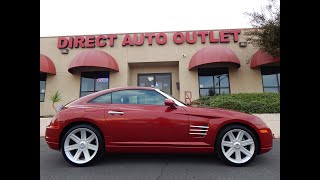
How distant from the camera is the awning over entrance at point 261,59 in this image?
10.7 metres

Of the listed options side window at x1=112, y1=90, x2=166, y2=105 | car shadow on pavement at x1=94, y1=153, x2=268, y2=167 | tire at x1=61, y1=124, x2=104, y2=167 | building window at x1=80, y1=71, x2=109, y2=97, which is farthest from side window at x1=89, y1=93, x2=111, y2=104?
building window at x1=80, y1=71, x2=109, y2=97

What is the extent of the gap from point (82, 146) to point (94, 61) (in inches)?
311

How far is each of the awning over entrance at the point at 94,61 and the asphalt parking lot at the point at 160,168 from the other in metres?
7.24

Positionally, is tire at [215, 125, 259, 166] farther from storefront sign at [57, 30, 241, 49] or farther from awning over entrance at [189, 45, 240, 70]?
storefront sign at [57, 30, 241, 49]

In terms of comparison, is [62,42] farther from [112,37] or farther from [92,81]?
[112,37]

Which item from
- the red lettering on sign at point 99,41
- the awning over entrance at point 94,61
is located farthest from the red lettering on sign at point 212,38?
the red lettering on sign at point 99,41

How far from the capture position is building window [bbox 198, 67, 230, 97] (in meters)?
12.1

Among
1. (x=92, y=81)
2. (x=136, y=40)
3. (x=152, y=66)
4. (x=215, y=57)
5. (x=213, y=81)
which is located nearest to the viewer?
(x=215, y=57)

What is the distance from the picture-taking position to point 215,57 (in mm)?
10898

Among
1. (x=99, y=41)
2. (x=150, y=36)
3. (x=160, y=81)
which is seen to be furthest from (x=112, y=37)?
(x=160, y=81)

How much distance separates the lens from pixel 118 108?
164 inches

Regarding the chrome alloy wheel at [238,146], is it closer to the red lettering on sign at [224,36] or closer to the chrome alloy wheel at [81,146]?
the chrome alloy wheel at [81,146]

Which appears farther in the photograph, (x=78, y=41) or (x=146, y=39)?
(x=78, y=41)

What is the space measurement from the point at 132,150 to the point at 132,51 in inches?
350
